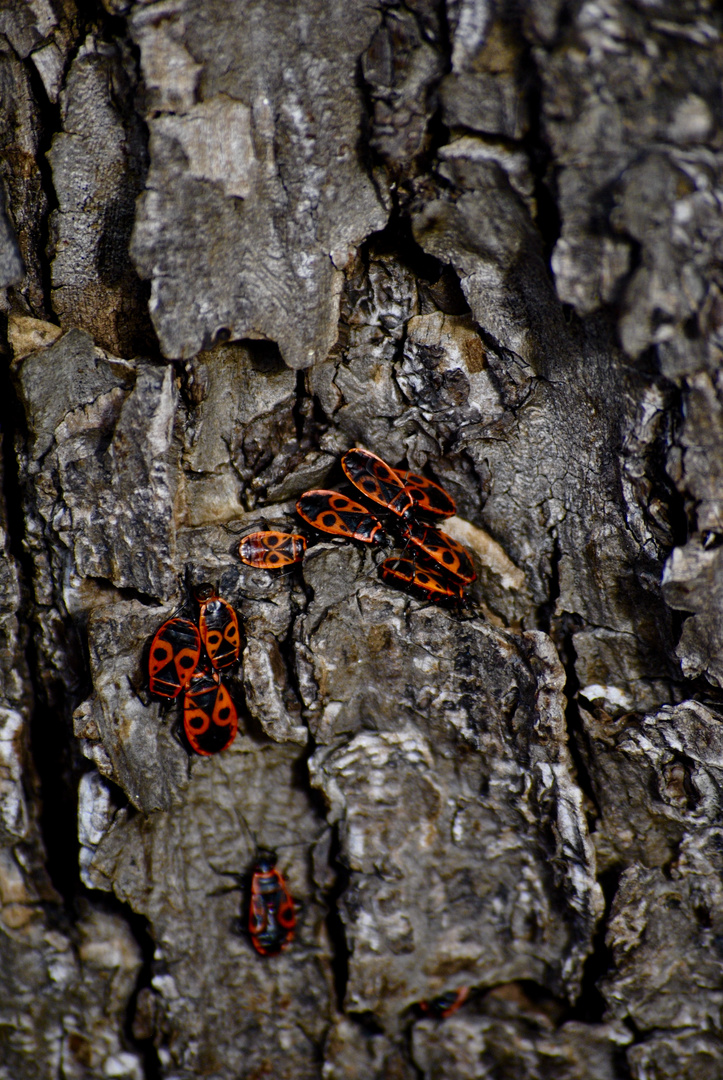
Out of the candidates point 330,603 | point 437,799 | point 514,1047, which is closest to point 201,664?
point 330,603

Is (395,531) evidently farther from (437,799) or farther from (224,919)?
(224,919)

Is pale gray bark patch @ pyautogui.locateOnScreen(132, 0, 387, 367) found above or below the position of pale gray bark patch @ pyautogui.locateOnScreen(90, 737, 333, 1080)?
above

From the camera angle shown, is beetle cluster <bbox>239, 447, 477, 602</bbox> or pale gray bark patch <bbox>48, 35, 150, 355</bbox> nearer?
pale gray bark patch <bbox>48, 35, 150, 355</bbox>

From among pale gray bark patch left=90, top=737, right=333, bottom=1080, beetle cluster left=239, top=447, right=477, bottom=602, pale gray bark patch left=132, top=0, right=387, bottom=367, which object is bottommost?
pale gray bark patch left=90, top=737, right=333, bottom=1080

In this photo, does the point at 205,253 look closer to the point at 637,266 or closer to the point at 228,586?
the point at 228,586

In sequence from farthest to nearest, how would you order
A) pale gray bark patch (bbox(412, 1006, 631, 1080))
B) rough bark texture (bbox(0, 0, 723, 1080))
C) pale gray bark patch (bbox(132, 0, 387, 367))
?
pale gray bark patch (bbox(412, 1006, 631, 1080)), rough bark texture (bbox(0, 0, 723, 1080)), pale gray bark patch (bbox(132, 0, 387, 367))

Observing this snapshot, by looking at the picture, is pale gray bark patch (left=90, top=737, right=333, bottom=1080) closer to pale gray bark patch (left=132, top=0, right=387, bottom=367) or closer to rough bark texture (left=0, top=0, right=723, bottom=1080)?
rough bark texture (left=0, top=0, right=723, bottom=1080)

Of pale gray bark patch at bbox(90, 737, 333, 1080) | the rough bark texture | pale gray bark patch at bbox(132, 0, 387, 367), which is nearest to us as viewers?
pale gray bark patch at bbox(132, 0, 387, 367)

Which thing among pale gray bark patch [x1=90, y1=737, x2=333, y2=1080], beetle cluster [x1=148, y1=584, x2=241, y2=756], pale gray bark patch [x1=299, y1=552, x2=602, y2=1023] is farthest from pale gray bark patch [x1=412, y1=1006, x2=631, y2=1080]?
beetle cluster [x1=148, y1=584, x2=241, y2=756]
